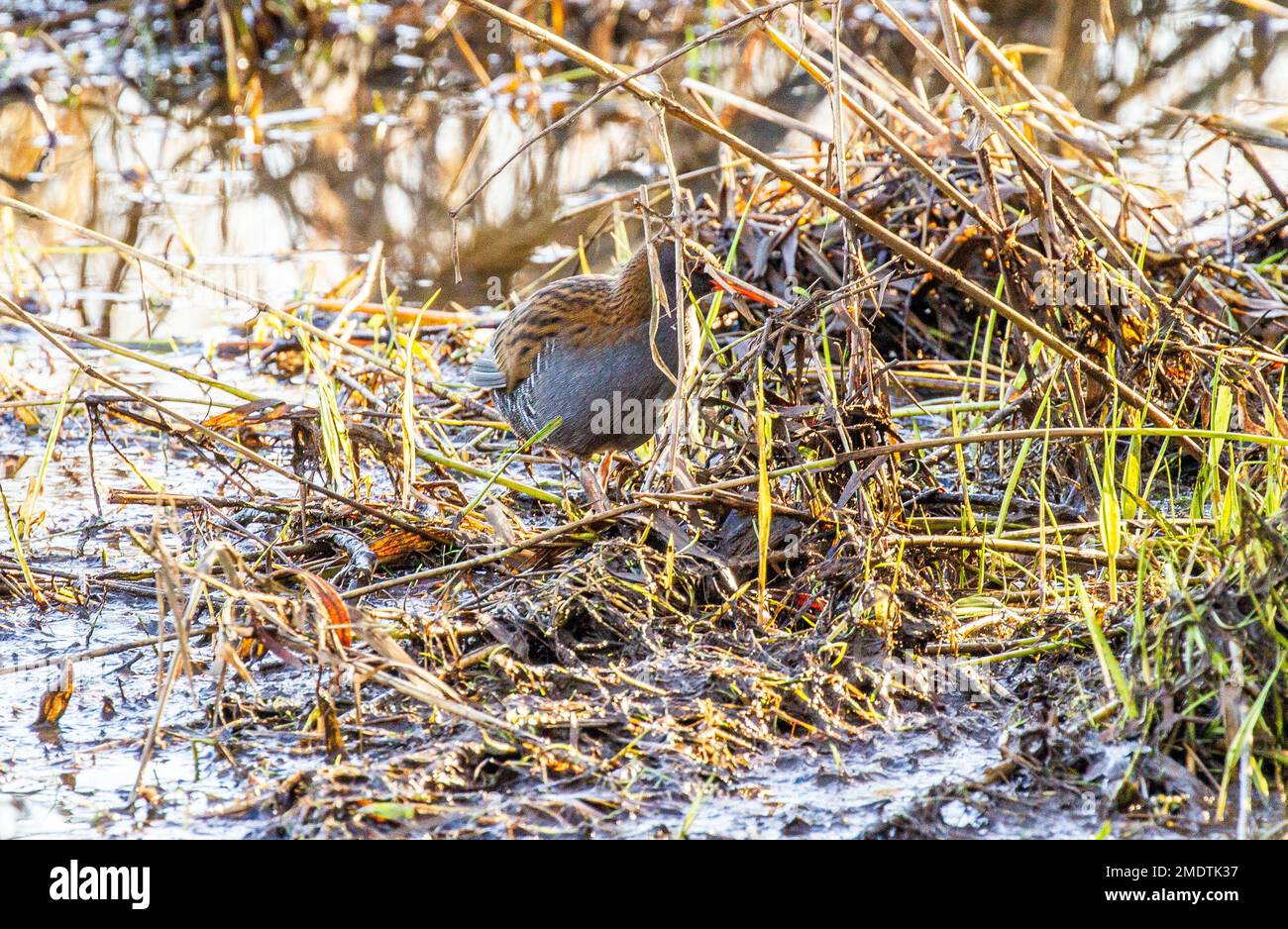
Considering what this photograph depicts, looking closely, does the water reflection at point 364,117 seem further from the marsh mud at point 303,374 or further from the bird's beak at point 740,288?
the bird's beak at point 740,288

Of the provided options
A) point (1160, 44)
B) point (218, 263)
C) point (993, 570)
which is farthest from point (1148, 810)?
point (1160, 44)

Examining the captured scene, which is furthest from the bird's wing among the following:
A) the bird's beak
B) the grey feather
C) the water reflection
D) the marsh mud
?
the water reflection

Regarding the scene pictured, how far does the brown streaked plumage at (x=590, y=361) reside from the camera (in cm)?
443

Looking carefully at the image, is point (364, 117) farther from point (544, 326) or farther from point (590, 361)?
point (590, 361)

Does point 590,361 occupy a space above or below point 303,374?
below

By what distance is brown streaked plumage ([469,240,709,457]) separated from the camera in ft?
14.5

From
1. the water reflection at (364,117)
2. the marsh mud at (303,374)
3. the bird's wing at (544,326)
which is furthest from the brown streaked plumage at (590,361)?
the water reflection at (364,117)

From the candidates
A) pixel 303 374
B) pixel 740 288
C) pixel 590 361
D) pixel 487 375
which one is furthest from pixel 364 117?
pixel 740 288

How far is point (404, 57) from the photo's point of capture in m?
11.1

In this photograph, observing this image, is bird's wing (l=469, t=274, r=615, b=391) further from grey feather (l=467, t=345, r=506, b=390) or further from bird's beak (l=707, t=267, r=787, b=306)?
bird's beak (l=707, t=267, r=787, b=306)

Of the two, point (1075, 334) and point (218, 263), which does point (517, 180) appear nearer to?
point (218, 263)

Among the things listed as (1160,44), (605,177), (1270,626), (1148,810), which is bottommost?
(1148,810)

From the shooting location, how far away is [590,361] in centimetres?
458

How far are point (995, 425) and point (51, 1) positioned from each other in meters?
9.35
